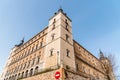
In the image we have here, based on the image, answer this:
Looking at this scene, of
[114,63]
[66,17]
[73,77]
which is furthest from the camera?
[114,63]

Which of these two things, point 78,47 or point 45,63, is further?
point 78,47

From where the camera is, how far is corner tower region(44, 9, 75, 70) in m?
21.3

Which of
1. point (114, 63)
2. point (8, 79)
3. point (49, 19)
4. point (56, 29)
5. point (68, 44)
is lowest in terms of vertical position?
point (8, 79)

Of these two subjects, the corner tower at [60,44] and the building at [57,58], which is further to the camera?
the corner tower at [60,44]

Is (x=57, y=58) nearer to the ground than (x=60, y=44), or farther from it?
nearer to the ground

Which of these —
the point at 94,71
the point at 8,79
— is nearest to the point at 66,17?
the point at 94,71

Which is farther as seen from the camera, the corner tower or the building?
the corner tower

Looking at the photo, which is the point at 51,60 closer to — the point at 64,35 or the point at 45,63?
the point at 45,63

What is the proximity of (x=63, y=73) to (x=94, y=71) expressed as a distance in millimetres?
24121

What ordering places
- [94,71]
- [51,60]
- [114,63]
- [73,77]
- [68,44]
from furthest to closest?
[94,71]
[114,63]
[68,44]
[51,60]
[73,77]

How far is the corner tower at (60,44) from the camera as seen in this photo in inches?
839

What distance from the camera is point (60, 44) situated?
22.5 metres

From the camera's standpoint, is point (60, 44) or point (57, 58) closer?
point (57, 58)

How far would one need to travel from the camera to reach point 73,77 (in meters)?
17.0
